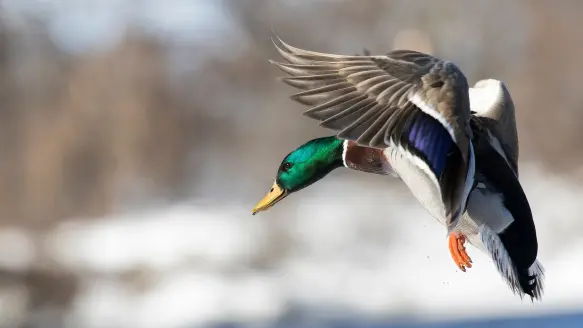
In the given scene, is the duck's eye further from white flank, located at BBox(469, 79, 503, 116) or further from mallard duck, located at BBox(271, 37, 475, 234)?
white flank, located at BBox(469, 79, 503, 116)

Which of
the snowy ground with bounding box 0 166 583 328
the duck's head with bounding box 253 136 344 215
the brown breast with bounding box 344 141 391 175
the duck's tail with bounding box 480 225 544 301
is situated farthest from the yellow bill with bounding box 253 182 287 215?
the snowy ground with bounding box 0 166 583 328

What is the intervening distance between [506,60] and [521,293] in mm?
5859

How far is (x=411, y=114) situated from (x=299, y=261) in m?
5.60

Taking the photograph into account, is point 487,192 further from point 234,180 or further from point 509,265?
point 234,180

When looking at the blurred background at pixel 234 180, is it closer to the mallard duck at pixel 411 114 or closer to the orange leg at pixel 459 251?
the orange leg at pixel 459 251

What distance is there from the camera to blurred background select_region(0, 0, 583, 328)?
7020 millimetres

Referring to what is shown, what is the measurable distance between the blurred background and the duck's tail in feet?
14.2

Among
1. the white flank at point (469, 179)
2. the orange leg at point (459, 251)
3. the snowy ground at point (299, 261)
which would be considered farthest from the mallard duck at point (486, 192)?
the snowy ground at point (299, 261)

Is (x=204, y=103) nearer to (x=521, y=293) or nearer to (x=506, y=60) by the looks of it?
(x=506, y=60)

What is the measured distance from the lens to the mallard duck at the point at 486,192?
2.11 metres

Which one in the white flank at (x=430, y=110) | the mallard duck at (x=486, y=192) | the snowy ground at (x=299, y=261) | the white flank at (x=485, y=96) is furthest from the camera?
the snowy ground at (x=299, y=261)

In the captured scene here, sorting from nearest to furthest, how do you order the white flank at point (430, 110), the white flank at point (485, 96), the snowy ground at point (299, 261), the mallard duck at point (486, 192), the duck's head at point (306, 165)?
1. the white flank at point (430, 110)
2. the mallard duck at point (486, 192)
3. the duck's head at point (306, 165)
4. the white flank at point (485, 96)
5. the snowy ground at point (299, 261)

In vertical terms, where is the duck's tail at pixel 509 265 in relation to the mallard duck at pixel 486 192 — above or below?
below

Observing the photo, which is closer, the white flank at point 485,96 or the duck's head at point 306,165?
the duck's head at point 306,165
